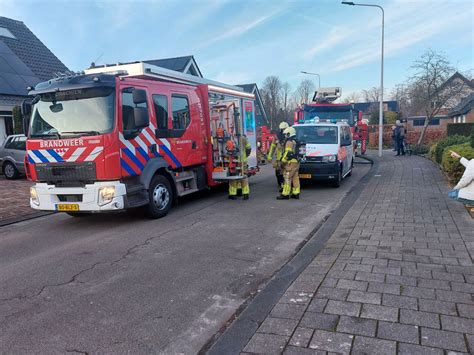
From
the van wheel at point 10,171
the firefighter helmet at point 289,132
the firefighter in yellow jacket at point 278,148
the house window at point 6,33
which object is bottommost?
the van wheel at point 10,171

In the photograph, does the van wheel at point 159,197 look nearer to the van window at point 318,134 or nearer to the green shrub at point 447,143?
the van window at point 318,134

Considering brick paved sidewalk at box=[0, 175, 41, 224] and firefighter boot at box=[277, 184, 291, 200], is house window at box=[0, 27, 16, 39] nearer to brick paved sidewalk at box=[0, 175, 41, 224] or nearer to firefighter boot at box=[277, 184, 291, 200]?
brick paved sidewalk at box=[0, 175, 41, 224]

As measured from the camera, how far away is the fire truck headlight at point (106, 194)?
660 centimetres

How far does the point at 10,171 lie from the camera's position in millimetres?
14375

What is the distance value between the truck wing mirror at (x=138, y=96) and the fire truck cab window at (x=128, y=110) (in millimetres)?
129

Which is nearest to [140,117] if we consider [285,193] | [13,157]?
[285,193]

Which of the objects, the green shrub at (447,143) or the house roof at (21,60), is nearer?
the green shrub at (447,143)

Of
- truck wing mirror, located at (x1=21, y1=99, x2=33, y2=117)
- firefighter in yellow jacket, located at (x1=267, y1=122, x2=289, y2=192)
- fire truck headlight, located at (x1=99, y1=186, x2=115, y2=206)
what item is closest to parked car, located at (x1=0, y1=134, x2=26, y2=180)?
truck wing mirror, located at (x1=21, y1=99, x2=33, y2=117)

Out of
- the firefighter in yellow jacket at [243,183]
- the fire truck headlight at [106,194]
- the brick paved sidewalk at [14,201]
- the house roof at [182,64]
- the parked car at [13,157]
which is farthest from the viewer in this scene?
the house roof at [182,64]

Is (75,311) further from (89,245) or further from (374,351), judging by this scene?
(374,351)

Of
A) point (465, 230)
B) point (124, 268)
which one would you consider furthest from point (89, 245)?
point (465, 230)

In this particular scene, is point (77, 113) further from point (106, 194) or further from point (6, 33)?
point (6, 33)

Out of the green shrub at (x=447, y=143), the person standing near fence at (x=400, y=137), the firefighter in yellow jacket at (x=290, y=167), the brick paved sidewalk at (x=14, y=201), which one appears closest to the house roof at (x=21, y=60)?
the brick paved sidewalk at (x=14, y=201)

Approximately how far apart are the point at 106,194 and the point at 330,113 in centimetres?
1320
